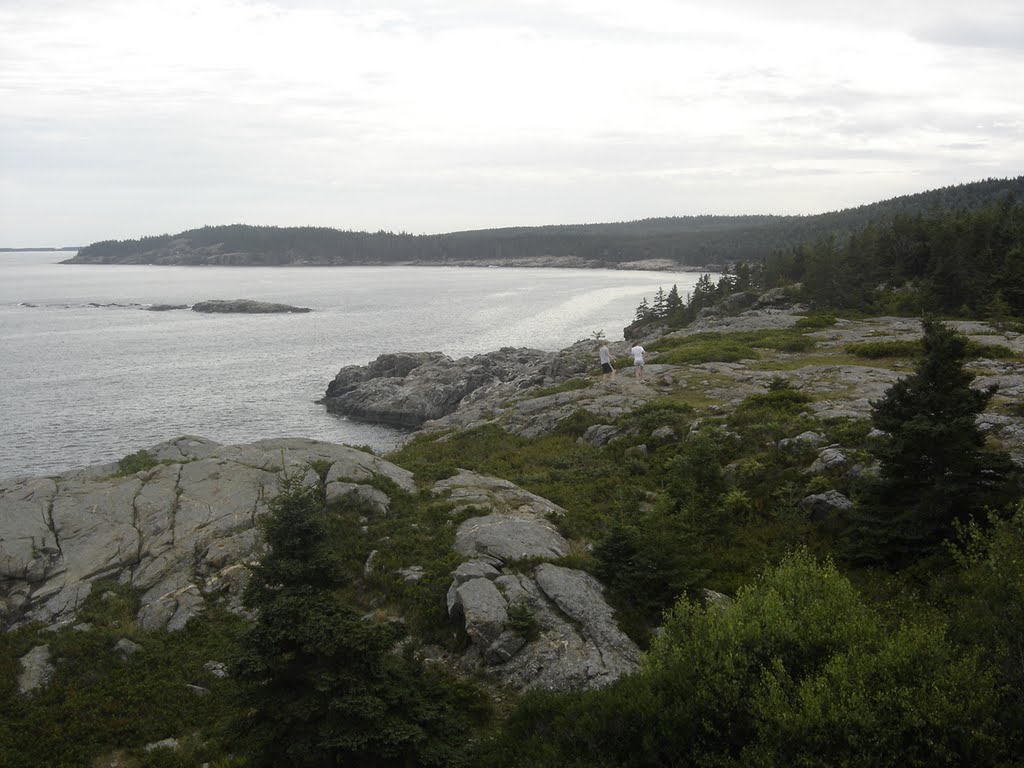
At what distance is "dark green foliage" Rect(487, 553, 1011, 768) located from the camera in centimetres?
815

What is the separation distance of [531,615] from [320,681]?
5.04 meters

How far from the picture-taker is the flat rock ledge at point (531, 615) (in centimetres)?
1295

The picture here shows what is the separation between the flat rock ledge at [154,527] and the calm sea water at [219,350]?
87.1 ft

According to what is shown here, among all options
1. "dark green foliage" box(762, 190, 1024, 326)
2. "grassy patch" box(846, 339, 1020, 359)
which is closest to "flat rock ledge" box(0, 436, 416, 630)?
"grassy patch" box(846, 339, 1020, 359)

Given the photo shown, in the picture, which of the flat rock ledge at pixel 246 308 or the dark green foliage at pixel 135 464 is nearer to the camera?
the dark green foliage at pixel 135 464

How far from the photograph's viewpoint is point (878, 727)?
817 cm

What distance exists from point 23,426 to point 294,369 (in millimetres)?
27818

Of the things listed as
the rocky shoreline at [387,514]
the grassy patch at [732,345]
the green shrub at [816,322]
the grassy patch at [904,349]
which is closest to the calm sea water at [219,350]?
the grassy patch at [732,345]

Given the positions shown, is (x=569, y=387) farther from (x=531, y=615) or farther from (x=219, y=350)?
(x=219, y=350)

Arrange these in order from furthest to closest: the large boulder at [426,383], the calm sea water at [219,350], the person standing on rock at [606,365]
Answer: the large boulder at [426,383], the calm sea water at [219,350], the person standing on rock at [606,365]

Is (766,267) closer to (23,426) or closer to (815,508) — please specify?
(815,508)

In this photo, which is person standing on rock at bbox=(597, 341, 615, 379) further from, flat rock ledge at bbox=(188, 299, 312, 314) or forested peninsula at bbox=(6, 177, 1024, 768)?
flat rock ledge at bbox=(188, 299, 312, 314)

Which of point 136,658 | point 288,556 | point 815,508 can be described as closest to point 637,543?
point 815,508

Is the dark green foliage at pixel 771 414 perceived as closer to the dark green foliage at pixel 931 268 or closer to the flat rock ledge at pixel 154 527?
the flat rock ledge at pixel 154 527
